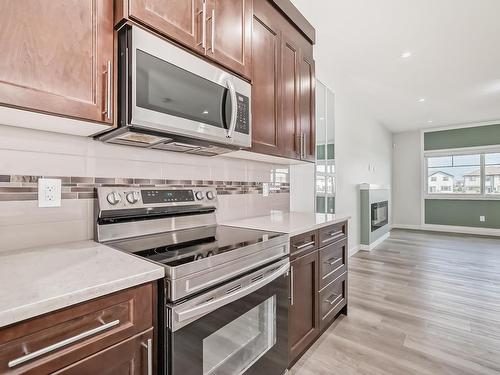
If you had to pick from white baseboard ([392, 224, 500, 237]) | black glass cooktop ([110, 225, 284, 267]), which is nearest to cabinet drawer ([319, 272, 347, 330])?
black glass cooktop ([110, 225, 284, 267])

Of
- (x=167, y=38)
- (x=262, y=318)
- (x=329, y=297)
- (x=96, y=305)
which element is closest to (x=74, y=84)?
(x=167, y=38)

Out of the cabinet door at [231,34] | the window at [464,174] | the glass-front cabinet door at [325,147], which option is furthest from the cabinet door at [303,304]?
the window at [464,174]

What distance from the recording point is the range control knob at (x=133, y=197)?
1.34 m

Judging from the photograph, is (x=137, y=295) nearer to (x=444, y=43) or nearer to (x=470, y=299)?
(x=470, y=299)

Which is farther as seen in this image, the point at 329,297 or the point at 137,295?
the point at 329,297

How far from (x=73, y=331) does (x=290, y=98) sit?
1911 millimetres

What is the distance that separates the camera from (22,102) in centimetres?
84

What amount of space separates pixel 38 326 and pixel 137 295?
24 centimetres

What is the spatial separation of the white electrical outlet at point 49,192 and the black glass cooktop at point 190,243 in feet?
1.00

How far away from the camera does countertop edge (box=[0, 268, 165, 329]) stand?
59cm

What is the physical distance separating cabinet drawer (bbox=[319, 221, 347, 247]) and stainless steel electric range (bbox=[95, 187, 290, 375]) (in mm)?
513

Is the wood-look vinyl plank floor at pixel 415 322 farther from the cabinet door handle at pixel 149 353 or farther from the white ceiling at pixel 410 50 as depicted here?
the white ceiling at pixel 410 50

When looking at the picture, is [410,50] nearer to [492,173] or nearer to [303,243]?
[303,243]

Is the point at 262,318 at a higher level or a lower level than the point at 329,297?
higher
